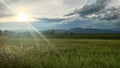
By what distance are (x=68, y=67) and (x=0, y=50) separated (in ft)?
14.8

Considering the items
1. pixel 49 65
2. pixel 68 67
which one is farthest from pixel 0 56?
pixel 68 67

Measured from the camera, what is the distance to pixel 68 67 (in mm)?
11391

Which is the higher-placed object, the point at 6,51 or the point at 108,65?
the point at 6,51

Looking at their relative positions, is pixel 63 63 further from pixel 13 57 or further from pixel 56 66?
pixel 13 57

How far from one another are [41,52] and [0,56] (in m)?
6.00

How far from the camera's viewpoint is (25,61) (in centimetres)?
1248

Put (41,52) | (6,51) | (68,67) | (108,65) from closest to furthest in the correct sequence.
Result: (68,67), (108,65), (6,51), (41,52)

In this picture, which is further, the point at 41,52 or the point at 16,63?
the point at 41,52

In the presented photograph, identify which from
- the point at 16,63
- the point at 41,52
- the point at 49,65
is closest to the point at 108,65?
the point at 49,65

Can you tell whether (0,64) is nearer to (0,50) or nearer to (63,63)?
(0,50)

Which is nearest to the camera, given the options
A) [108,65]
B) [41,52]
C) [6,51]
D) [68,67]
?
[68,67]

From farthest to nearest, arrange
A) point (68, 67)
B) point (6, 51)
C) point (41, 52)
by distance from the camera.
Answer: point (41, 52) → point (6, 51) → point (68, 67)

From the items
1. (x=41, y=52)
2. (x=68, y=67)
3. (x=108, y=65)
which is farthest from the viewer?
(x=41, y=52)

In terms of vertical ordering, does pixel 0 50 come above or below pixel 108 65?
above
